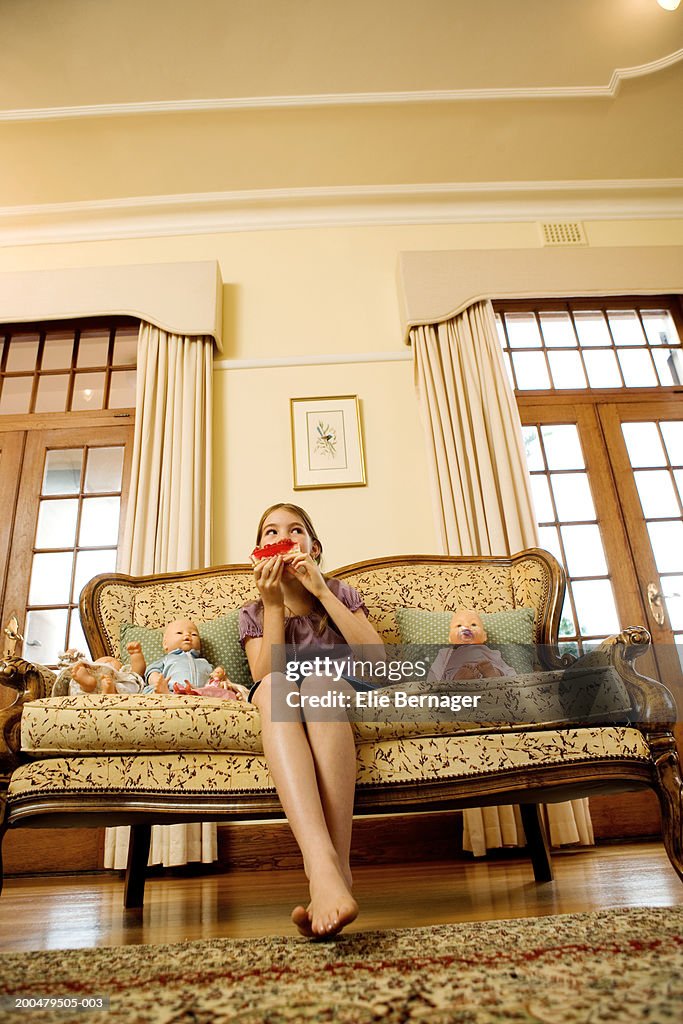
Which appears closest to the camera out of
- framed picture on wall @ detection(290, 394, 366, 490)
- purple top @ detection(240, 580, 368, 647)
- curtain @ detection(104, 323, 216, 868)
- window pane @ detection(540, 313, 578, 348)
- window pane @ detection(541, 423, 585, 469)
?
purple top @ detection(240, 580, 368, 647)

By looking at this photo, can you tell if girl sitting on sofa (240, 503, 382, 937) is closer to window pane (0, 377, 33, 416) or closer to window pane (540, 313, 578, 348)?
window pane (0, 377, 33, 416)

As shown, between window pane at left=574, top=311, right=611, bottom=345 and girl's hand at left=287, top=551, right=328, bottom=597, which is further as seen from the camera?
window pane at left=574, top=311, right=611, bottom=345

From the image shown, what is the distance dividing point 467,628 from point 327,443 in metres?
1.62

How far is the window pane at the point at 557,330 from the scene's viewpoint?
3.85 m

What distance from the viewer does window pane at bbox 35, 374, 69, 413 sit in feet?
12.0

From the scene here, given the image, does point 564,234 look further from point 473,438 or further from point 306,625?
point 306,625

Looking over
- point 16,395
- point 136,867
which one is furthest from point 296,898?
point 16,395

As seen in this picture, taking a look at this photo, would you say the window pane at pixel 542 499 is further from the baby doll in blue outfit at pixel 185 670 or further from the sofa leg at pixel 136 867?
the sofa leg at pixel 136 867

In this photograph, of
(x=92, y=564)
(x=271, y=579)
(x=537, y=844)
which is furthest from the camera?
(x=92, y=564)

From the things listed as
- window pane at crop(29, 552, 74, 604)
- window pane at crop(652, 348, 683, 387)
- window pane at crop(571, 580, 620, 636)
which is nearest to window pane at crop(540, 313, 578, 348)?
window pane at crop(652, 348, 683, 387)

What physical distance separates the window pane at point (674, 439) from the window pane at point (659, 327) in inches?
21.2

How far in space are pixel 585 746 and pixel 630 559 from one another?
2.13 m

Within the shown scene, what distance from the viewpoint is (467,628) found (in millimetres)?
2051

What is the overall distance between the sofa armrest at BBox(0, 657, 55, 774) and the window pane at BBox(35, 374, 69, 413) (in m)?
2.34
